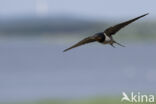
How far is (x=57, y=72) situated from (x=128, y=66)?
4.77 metres

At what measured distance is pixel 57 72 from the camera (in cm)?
3581

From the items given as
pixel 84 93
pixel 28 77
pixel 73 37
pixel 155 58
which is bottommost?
pixel 84 93

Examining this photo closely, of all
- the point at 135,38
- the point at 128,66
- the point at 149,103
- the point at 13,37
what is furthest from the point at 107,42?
the point at 13,37

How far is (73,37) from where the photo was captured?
5584cm

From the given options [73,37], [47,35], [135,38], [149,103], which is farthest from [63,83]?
[47,35]

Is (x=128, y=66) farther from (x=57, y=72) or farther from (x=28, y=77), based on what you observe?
(x=28, y=77)

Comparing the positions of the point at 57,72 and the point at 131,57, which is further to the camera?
the point at 131,57

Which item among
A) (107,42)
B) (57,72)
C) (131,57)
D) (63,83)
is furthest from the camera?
(131,57)

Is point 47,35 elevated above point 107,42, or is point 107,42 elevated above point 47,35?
point 47,35

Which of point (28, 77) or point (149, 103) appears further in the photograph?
point (28, 77)

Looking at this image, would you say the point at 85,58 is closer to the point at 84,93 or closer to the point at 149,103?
the point at 84,93

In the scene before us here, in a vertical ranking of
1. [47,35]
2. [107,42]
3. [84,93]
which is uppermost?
[47,35]

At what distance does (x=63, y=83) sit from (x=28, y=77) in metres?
3.50

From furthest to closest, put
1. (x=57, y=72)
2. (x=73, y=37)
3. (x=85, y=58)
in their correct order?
(x=73, y=37) < (x=85, y=58) < (x=57, y=72)
